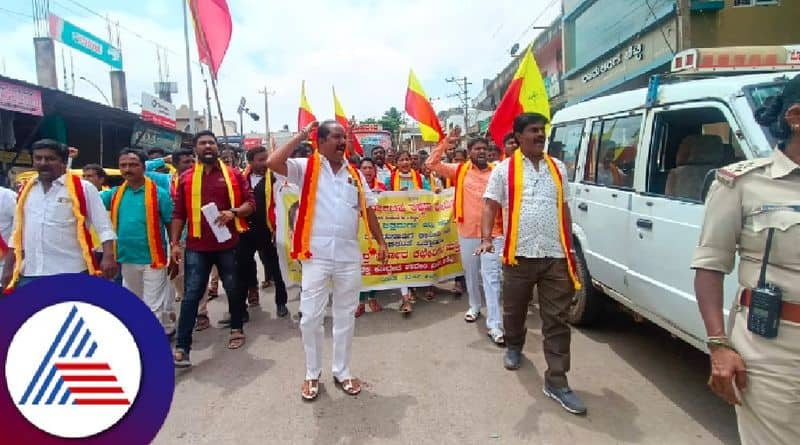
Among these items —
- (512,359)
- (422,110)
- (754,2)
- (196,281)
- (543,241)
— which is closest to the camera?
(543,241)

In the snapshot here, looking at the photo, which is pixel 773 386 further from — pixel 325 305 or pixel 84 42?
pixel 84 42

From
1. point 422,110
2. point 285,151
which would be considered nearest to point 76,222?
point 285,151

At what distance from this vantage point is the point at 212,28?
16.1 ft

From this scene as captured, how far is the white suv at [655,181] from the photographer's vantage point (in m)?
2.88

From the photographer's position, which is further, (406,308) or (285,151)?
(406,308)

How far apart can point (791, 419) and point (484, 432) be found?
1.75 m

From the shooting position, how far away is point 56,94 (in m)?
10.7

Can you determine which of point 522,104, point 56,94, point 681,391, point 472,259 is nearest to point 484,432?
point 681,391

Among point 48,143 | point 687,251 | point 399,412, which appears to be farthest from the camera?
point 48,143

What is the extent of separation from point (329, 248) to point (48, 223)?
74.0 inches

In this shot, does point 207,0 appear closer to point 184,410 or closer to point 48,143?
point 48,143

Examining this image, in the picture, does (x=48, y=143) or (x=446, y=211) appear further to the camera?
(x=446, y=211)

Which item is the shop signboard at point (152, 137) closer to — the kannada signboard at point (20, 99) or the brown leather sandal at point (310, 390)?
the kannada signboard at point (20, 99)

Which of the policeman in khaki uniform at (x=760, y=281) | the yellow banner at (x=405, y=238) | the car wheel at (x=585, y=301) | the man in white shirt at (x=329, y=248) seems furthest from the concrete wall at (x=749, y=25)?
the policeman in khaki uniform at (x=760, y=281)
